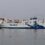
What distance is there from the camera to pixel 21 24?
1853 mm

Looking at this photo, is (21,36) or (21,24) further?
(21,36)

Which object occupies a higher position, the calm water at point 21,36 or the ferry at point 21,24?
the ferry at point 21,24

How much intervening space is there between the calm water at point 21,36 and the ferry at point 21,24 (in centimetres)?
7

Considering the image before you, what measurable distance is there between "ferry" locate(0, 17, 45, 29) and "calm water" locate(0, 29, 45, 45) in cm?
7

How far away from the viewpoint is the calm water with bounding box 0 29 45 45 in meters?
1.87

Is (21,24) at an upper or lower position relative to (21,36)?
upper

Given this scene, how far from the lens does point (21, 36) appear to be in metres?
1.95

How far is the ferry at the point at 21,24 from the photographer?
1.86m

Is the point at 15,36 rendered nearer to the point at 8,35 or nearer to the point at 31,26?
the point at 8,35

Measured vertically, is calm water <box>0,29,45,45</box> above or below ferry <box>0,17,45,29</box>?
below

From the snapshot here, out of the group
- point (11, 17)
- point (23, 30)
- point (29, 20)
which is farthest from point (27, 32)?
point (11, 17)

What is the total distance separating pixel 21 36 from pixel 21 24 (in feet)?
0.69

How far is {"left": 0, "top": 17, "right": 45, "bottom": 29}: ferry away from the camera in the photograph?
186 cm

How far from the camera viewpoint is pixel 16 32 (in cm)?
197
